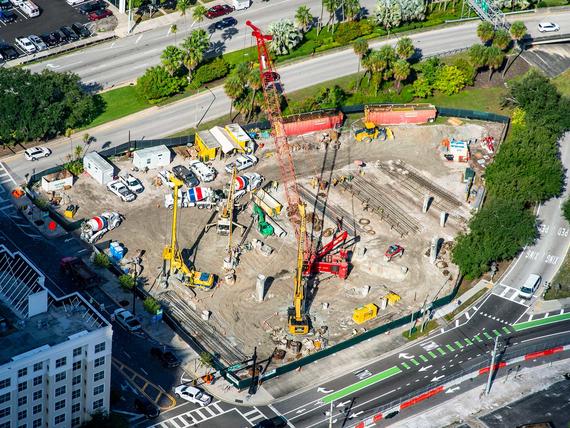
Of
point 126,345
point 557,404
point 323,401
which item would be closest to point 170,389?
point 126,345

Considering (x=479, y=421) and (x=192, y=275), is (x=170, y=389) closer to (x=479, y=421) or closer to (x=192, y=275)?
(x=192, y=275)

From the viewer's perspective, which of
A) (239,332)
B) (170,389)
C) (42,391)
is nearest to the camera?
(42,391)

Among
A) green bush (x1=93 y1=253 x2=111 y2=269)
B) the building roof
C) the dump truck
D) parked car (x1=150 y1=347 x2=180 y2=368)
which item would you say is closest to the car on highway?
parked car (x1=150 y1=347 x2=180 y2=368)

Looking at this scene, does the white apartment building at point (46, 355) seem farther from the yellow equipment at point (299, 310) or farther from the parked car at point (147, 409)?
the yellow equipment at point (299, 310)

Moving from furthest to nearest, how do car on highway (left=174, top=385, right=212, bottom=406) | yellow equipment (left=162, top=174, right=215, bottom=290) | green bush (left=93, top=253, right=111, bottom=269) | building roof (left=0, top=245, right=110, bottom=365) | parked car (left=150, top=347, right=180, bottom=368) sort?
1. green bush (left=93, top=253, right=111, bottom=269)
2. yellow equipment (left=162, top=174, right=215, bottom=290)
3. parked car (left=150, top=347, right=180, bottom=368)
4. car on highway (left=174, top=385, right=212, bottom=406)
5. building roof (left=0, top=245, right=110, bottom=365)

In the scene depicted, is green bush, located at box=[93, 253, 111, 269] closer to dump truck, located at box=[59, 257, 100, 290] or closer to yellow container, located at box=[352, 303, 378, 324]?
dump truck, located at box=[59, 257, 100, 290]

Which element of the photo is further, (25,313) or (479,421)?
(479,421)

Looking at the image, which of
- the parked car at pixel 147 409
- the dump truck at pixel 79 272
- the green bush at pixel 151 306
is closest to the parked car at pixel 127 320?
the green bush at pixel 151 306
